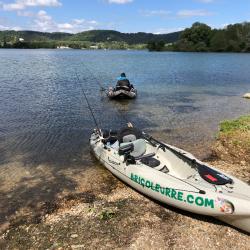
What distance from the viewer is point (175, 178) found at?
Result: 37.3ft

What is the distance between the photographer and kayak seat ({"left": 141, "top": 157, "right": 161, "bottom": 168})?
42.2 feet

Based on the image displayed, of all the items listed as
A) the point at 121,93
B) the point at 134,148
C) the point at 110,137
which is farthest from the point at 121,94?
the point at 134,148

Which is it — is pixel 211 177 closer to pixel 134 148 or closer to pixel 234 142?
pixel 134 148

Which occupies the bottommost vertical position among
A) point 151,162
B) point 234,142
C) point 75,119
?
point 75,119

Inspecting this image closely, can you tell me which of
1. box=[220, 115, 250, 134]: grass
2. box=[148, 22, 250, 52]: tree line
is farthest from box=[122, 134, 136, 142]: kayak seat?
box=[148, 22, 250, 52]: tree line

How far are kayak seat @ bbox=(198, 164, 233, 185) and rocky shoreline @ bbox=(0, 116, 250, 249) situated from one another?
45.7 inches

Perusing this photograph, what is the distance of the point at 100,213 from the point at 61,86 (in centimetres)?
3036

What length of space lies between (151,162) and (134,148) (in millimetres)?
1234

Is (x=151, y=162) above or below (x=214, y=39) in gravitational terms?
above

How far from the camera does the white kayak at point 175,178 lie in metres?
10.0

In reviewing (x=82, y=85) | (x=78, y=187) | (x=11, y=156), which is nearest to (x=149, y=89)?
(x=82, y=85)

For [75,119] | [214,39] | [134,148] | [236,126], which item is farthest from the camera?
[214,39]

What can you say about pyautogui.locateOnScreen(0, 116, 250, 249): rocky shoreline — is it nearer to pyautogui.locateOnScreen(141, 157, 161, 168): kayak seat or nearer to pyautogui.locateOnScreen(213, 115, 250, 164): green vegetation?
pyautogui.locateOnScreen(141, 157, 161, 168): kayak seat

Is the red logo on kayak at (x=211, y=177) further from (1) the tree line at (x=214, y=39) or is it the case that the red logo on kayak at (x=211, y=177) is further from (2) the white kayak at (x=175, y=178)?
(1) the tree line at (x=214, y=39)
